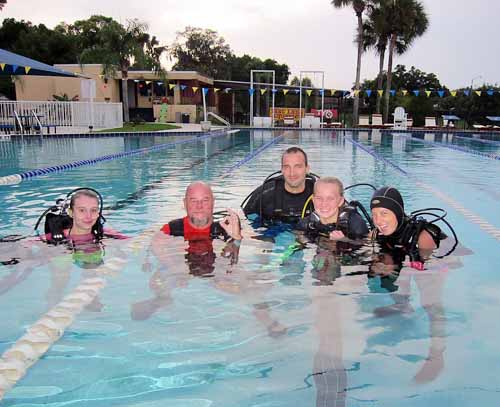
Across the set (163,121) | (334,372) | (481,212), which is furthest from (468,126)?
(334,372)

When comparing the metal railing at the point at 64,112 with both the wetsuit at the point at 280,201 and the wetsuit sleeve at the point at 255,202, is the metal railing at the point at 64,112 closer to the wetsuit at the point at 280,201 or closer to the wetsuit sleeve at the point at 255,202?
the wetsuit sleeve at the point at 255,202

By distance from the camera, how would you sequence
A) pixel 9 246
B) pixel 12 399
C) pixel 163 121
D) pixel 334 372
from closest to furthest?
pixel 12 399, pixel 334 372, pixel 9 246, pixel 163 121

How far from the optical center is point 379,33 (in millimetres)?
30969

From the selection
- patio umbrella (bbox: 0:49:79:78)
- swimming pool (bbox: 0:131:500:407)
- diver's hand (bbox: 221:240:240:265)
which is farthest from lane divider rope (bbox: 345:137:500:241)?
patio umbrella (bbox: 0:49:79:78)

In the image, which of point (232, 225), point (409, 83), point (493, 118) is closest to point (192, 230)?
point (232, 225)

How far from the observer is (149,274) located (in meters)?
3.91

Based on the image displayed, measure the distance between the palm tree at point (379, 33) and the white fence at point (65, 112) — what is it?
1716cm

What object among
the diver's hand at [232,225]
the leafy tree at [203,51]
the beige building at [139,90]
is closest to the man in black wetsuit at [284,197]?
the diver's hand at [232,225]

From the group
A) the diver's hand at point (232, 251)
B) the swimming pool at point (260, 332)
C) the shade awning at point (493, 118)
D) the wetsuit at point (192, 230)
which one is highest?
the shade awning at point (493, 118)

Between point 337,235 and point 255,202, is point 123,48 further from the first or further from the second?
point 337,235

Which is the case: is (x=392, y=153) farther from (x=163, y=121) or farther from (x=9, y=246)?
(x=163, y=121)

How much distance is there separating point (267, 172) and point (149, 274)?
6.66m

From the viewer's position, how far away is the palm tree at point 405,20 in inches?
1189

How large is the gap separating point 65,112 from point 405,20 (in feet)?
67.6
